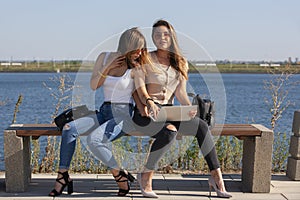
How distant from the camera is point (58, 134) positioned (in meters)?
4.34

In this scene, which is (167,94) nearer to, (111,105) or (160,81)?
(160,81)

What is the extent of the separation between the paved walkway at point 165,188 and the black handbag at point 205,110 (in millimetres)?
633

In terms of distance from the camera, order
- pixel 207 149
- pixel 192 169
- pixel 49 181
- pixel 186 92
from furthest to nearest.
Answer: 1. pixel 192 169
2. pixel 49 181
3. pixel 186 92
4. pixel 207 149

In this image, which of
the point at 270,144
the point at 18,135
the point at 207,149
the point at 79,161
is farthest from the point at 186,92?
the point at 79,161

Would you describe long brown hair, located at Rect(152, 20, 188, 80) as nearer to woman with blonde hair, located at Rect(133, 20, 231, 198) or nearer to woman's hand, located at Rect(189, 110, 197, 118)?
woman with blonde hair, located at Rect(133, 20, 231, 198)

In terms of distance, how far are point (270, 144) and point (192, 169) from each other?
1.70 meters

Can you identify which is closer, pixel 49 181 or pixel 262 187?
pixel 262 187

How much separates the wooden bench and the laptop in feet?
0.95

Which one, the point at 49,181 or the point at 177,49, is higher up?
the point at 177,49

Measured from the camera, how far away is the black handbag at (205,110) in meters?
4.35

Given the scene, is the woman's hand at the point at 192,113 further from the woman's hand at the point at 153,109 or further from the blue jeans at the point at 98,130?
the blue jeans at the point at 98,130

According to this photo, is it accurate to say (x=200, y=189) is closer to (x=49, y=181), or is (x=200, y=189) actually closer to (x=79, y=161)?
(x=49, y=181)

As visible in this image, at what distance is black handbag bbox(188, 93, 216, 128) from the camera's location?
171 inches

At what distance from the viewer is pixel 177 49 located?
4445mm
